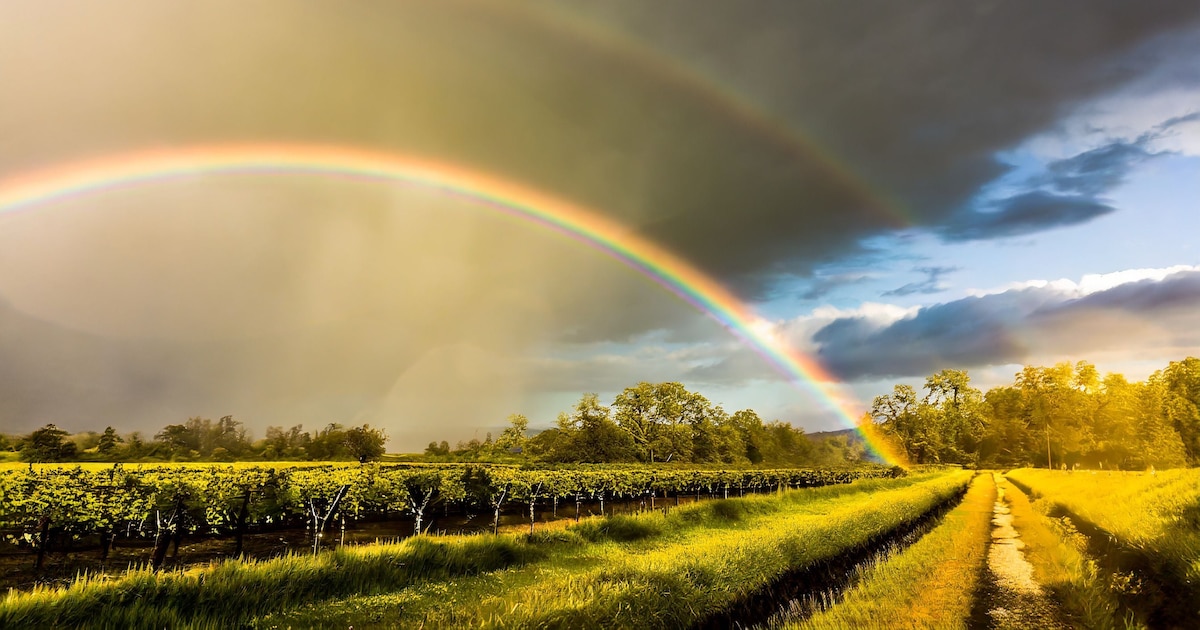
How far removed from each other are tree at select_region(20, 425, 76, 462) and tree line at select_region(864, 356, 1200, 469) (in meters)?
158

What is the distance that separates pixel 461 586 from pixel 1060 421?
121 metres

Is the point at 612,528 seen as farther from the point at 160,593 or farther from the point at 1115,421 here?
the point at 1115,421

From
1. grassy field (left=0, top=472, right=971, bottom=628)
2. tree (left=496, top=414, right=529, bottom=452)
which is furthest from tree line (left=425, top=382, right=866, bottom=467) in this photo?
grassy field (left=0, top=472, right=971, bottom=628)

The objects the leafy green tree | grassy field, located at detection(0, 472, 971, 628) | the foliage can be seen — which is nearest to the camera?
grassy field, located at detection(0, 472, 971, 628)

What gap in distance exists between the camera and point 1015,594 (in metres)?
16.1

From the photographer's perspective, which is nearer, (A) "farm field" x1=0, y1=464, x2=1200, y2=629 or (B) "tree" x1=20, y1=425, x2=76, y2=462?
(A) "farm field" x1=0, y1=464, x2=1200, y2=629

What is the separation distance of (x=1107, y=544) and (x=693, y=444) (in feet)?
339

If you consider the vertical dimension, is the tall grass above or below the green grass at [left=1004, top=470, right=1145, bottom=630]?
above

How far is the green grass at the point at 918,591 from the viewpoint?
13.0 m

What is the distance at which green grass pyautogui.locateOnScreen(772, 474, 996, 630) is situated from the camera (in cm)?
1296

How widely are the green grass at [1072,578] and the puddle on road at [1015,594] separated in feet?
1.05

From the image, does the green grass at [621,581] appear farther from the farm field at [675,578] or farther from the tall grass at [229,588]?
the tall grass at [229,588]

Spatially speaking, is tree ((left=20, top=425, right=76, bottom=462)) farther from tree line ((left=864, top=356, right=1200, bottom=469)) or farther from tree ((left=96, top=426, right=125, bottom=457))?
tree line ((left=864, top=356, right=1200, bottom=469))

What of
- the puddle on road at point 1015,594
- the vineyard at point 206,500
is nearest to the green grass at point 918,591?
the puddle on road at point 1015,594
